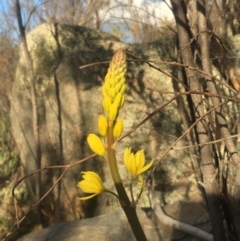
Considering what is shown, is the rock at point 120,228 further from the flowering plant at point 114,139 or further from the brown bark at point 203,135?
the flowering plant at point 114,139

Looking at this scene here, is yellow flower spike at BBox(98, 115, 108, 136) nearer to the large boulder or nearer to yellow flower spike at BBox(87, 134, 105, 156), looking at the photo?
yellow flower spike at BBox(87, 134, 105, 156)

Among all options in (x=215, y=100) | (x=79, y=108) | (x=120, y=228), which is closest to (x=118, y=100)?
(x=215, y=100)

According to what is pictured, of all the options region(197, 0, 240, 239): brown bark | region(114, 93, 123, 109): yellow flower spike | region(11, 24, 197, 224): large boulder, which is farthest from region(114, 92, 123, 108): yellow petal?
region(11, 24, 197, 224): large boulder

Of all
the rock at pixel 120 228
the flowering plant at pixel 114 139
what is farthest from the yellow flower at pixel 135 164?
the rock at pixel 120 228

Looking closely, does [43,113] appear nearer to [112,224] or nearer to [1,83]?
[112,224]

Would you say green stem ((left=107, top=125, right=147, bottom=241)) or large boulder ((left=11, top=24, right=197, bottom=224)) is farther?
large boulder ((left=11, top=24, right=197, bottom=224))
